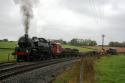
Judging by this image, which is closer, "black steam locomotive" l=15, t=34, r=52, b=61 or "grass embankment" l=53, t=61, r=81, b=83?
"grass embankment" l=53, t=61, r=81, b=83

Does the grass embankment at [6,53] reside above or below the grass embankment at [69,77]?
above

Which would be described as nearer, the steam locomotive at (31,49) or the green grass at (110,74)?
the green grass at (110,74)

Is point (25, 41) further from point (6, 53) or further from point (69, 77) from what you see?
point (6, 53)

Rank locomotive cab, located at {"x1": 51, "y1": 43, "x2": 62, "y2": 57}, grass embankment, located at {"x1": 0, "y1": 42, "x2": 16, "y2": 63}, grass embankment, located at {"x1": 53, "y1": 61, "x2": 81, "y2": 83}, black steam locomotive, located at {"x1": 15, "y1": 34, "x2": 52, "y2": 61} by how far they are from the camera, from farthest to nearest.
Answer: locomotive cab, located at {"x1": 51, "y1": 43, "x2": 62, "y2": 57}, grass embankment, located at {"x1": 0, "y1": 42, "x2": 16, "y2": 63}, black steam locomotive, located at {"x1": 15, "y1": 34, "x2": 52, "y2": 61}, grass embankment, located at {"x1": 53, "y1": 61, "x2": 81, "y2": 83}

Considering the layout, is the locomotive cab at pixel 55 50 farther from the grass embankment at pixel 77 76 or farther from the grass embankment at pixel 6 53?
the grass embankment at pixel 77 76

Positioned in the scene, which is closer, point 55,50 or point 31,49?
point 31,49

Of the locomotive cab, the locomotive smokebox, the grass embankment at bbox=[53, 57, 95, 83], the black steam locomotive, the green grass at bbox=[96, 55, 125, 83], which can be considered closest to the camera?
the grass embankment at bbox=[53, 57, 95, 83]

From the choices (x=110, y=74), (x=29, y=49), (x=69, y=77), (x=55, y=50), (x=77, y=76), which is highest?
(x=29, y=49)

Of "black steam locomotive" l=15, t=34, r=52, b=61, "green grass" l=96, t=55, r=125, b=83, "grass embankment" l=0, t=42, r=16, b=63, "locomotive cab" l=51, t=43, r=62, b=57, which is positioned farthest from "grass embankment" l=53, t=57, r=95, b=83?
"locomotive cab" l=51, t=43, r=62, b=57

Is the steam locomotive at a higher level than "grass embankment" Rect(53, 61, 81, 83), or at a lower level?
higher

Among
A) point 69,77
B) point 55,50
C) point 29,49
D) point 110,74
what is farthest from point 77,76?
point 55,50

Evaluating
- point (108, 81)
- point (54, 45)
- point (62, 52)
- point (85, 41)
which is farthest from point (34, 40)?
point (85, 41)

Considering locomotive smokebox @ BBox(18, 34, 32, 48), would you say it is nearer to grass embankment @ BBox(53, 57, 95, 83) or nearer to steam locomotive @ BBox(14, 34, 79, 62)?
steam locomotive @ BBox(14, 34, 79, 62)

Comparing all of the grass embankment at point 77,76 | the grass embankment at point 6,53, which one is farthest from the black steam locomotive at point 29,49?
the grass embankment at point 77,76
